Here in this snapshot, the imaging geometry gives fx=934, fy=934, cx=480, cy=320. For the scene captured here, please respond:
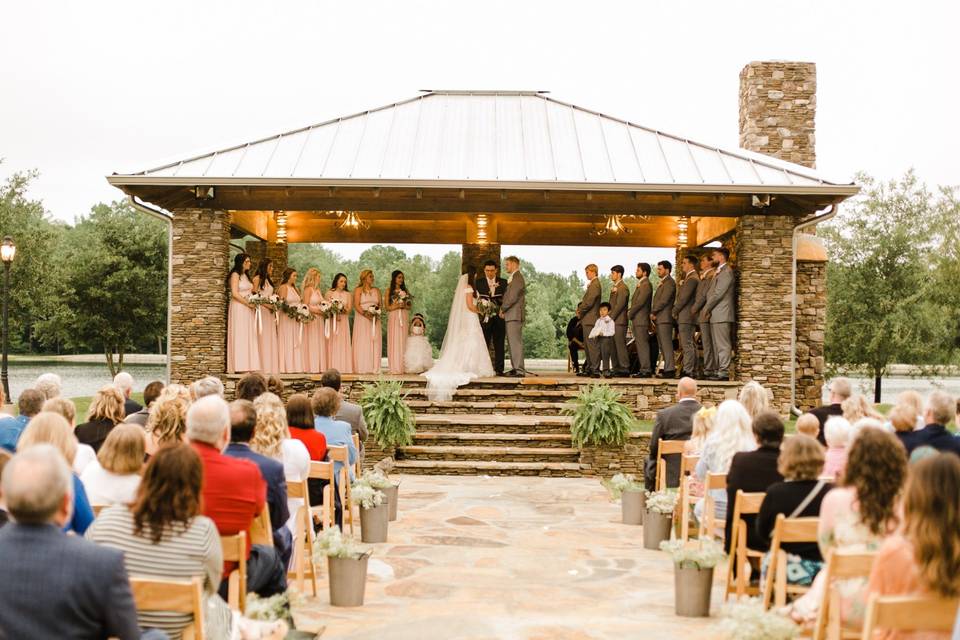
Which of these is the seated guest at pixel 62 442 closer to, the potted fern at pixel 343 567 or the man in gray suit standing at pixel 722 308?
the potted fern at pixel 343 567

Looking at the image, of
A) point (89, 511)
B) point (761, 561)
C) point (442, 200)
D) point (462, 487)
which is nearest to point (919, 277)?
point (442, 200)

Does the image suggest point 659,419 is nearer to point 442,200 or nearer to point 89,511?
point 89,511

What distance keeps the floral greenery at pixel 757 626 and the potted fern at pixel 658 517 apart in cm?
363

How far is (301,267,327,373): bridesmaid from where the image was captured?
15.0m

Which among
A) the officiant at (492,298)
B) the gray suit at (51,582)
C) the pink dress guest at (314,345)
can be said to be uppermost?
the officiant at (492,298)

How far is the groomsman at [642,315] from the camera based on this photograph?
15.2 metres

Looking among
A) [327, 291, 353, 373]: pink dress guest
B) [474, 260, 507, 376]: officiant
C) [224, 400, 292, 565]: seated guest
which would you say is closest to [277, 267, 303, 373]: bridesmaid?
[327, 291, 353, 373]: pink dress guest

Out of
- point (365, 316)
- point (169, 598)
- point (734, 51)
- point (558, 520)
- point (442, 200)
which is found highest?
point (734, 51)

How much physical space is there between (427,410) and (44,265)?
659 inches

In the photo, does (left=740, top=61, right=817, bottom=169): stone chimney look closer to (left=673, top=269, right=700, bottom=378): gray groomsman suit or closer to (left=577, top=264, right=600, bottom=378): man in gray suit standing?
(left=673, top=269, right=700, bottom=378): gray groomsman suit

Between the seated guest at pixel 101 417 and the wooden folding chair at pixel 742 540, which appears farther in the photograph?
the seated guest at pixel 101 417

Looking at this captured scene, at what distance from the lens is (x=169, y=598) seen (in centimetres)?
348

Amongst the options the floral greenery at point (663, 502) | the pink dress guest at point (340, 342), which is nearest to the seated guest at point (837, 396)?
the floral greenery at point (663, 502)

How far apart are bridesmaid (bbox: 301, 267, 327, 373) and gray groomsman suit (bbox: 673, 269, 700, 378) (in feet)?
18.6
